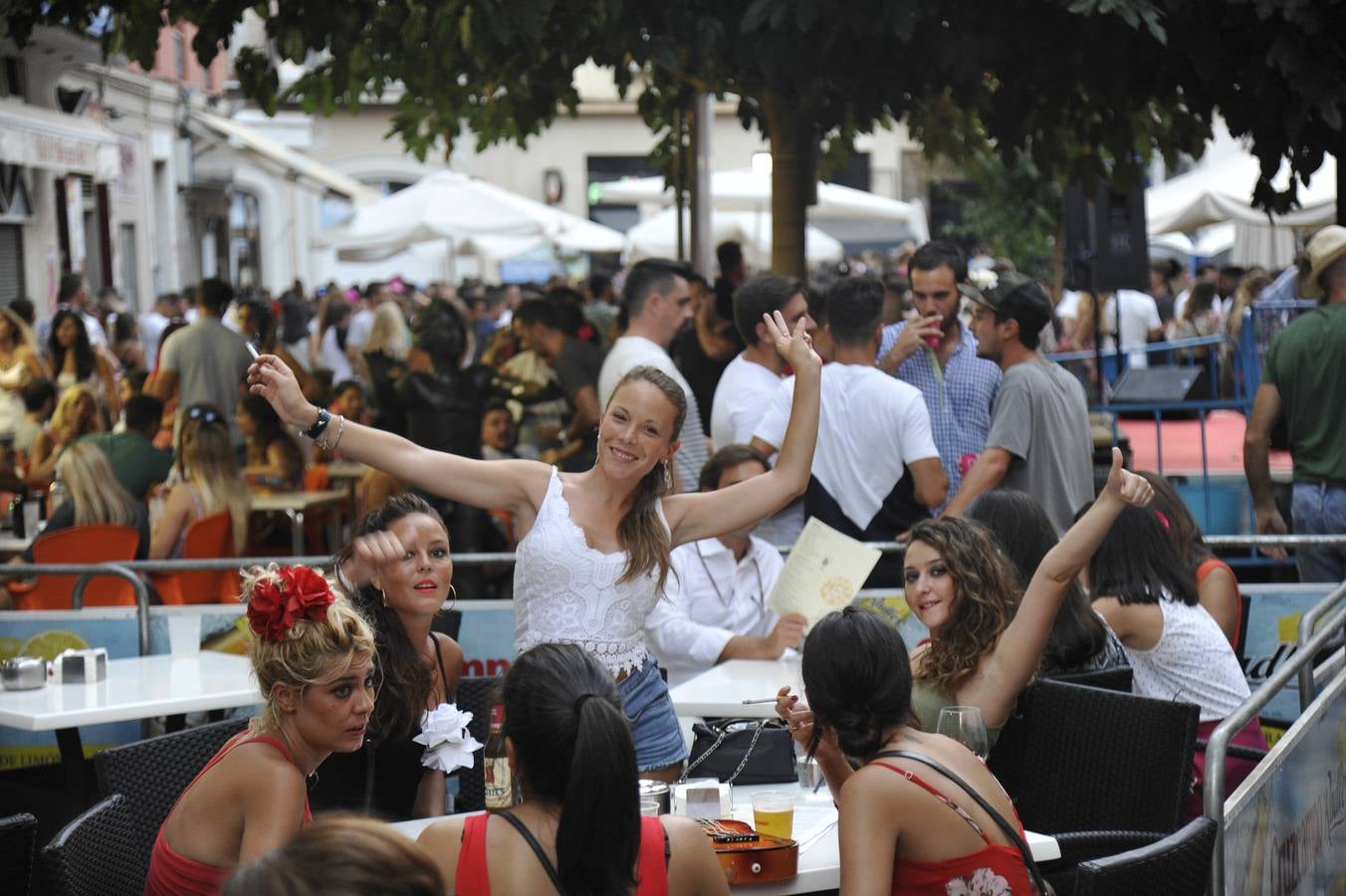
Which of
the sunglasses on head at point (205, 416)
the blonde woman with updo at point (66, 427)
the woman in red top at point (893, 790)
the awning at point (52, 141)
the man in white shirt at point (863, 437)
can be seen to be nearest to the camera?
the woman in red top at point (893, 790)

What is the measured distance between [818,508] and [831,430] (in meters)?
0.36

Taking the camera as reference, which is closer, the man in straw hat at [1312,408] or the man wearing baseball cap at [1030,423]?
the man wearing baseball cap at [1030,423]

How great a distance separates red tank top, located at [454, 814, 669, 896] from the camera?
3.05 metres

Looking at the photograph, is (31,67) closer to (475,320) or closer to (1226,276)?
(475,320)

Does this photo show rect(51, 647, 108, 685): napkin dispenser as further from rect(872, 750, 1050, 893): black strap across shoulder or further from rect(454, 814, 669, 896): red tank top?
rect(872, 750, 1050, 893): black strap across shoulder

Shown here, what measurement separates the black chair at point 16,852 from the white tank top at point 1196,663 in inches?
131

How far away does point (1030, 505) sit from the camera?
17.4 ft

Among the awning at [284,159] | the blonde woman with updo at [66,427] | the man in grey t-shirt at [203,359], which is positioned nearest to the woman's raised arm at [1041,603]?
the blonde woman with updo at [66,427]

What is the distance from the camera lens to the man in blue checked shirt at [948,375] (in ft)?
23.9

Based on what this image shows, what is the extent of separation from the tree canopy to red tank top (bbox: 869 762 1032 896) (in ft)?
13.9

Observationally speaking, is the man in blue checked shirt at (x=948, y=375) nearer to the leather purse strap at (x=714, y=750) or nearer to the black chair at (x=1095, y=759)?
the black chair at (x=1095, y=759)

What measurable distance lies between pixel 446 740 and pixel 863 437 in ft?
8.94

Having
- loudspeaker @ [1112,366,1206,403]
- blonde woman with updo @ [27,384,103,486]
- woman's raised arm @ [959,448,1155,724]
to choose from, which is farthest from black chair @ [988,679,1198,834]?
blonde woman with updo @ [27,384,103,486]

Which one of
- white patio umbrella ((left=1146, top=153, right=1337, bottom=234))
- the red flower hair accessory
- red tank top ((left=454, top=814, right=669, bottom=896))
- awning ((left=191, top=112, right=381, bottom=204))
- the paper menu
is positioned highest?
awning ((left=191, top=112, right=381, bottom=204))
